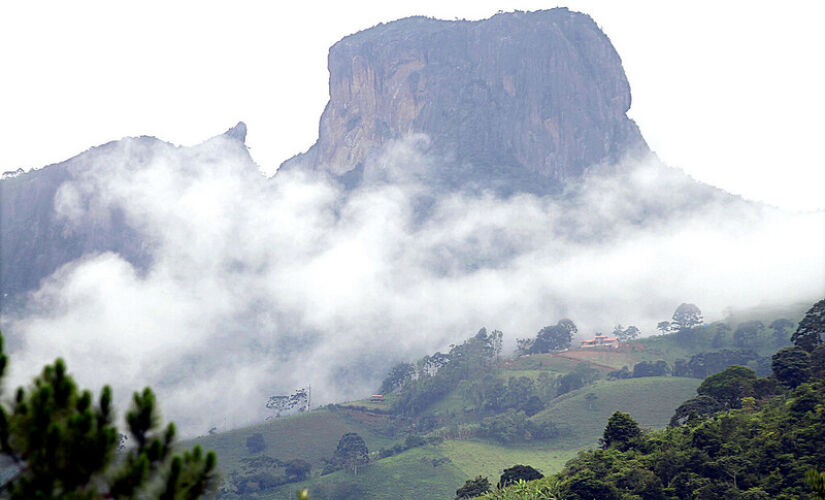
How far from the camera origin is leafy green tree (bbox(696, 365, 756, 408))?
73750 mm

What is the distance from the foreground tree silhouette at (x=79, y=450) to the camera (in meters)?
12.4

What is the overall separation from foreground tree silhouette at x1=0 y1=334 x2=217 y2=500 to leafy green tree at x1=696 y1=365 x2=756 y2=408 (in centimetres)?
7029

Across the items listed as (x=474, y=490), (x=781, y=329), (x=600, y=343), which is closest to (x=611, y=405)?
(x=781, y=329)

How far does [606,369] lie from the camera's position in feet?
540

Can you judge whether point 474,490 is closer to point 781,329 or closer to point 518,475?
point 518,475

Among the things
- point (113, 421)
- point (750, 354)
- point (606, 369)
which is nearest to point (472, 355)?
point (606, 369)

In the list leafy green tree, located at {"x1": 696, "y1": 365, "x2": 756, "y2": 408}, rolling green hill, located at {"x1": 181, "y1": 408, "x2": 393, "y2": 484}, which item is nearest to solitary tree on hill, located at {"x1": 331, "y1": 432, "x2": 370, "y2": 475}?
rolling green hill, located at {"x1": 181, "y1": 408, "x2": 393, "y2": 484}

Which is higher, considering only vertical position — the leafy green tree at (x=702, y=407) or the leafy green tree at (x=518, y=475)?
the leafy green tree at (x=702, y=407)

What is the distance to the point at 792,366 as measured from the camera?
67750 mm

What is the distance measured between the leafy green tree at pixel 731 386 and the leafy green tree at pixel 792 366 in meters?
3.79

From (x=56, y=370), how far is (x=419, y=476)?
11053cm

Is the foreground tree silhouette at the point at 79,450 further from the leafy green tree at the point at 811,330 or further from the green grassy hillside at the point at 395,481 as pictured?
the green grassy hillside at the point at 395,481

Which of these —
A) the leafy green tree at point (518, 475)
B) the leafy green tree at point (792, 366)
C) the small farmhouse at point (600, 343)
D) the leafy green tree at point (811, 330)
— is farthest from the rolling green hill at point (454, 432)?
the leafy green tree at point (792, 366)

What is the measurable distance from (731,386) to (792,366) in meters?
7.62
